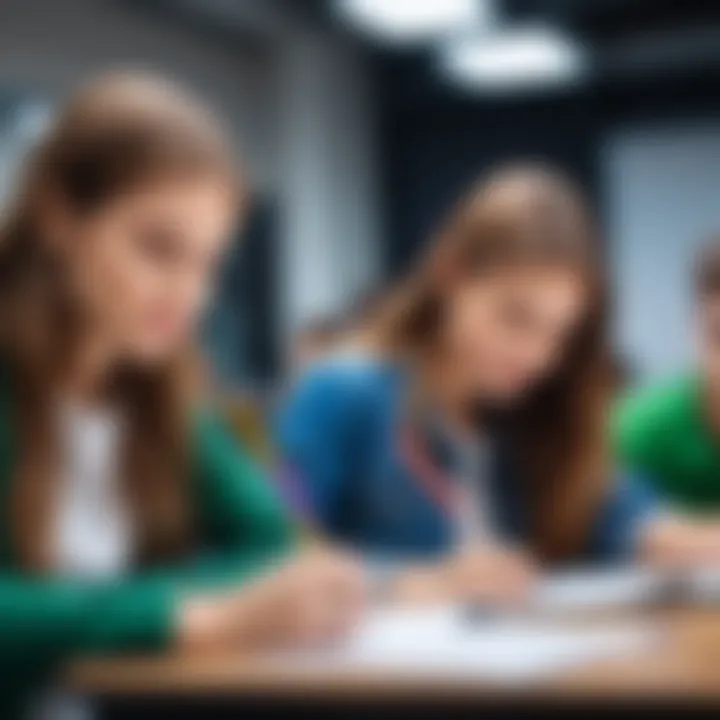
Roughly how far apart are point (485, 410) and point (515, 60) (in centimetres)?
273

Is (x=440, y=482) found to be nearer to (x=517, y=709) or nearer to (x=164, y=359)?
(x=164, y=359)

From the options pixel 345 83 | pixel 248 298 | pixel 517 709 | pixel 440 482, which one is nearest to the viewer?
pixel 517 709

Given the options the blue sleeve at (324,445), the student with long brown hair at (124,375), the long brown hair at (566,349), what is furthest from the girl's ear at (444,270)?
the student with long brown hair at (124,375)

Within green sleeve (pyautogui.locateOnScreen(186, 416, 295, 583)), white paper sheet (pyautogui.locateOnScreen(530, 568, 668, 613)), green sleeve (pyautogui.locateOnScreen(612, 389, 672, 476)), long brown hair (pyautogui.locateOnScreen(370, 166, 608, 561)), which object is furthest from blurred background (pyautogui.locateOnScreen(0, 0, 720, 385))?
green sleeve (pyautogui.locateOnScreen(186, 416, 295, 583))

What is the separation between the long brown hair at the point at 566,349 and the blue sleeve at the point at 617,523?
0.05 ft

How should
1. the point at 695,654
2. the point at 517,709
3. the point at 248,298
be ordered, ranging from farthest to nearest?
the point at 248,298 < the point at 695,654 < the point at 517,709

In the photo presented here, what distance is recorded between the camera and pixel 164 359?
3.51 feet

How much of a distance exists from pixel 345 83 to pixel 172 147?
3142 mm

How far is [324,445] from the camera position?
1.39 m

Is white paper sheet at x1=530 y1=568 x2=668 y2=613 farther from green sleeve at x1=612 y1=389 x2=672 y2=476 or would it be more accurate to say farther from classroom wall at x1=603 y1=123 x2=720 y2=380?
classroom wall at x1=603 y1=123 x2=720 y2=380

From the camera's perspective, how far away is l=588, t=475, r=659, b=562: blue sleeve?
4.83 feet

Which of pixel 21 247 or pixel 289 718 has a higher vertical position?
pixel 21 247

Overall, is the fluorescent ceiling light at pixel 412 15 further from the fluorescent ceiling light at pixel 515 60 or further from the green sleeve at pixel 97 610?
the green sleeve at pixel 97 610

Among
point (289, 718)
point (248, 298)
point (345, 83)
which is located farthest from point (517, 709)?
point (345, 83)
